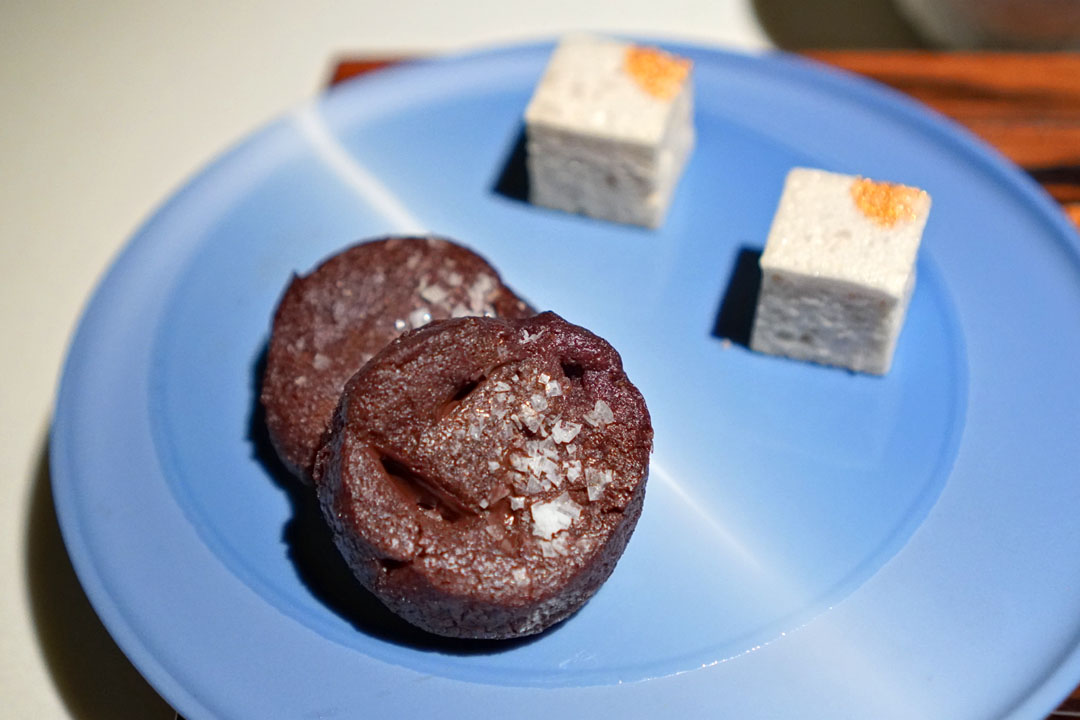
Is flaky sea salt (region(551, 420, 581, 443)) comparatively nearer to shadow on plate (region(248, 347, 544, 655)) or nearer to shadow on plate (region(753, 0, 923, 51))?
shadow on plate (region(248, 347, 544, 655))

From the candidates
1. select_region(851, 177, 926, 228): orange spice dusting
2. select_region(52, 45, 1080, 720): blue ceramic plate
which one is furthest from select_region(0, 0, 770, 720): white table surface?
select_region(851, 177, 926, 228): orange spice dusting

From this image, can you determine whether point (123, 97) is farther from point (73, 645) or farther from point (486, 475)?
point (486, 475)

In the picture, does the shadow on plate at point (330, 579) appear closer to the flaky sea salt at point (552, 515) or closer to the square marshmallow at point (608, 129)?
the flaky sea salt at point (552, 515)

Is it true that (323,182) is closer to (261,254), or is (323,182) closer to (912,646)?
(261,254)

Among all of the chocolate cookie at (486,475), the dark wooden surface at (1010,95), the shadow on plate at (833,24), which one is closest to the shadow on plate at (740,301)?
the chocolate cookie at (486,475)

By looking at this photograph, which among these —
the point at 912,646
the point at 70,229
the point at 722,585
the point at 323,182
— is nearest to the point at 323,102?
the point at 323,182

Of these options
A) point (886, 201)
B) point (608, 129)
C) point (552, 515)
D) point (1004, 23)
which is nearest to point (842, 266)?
point (886, 201)
